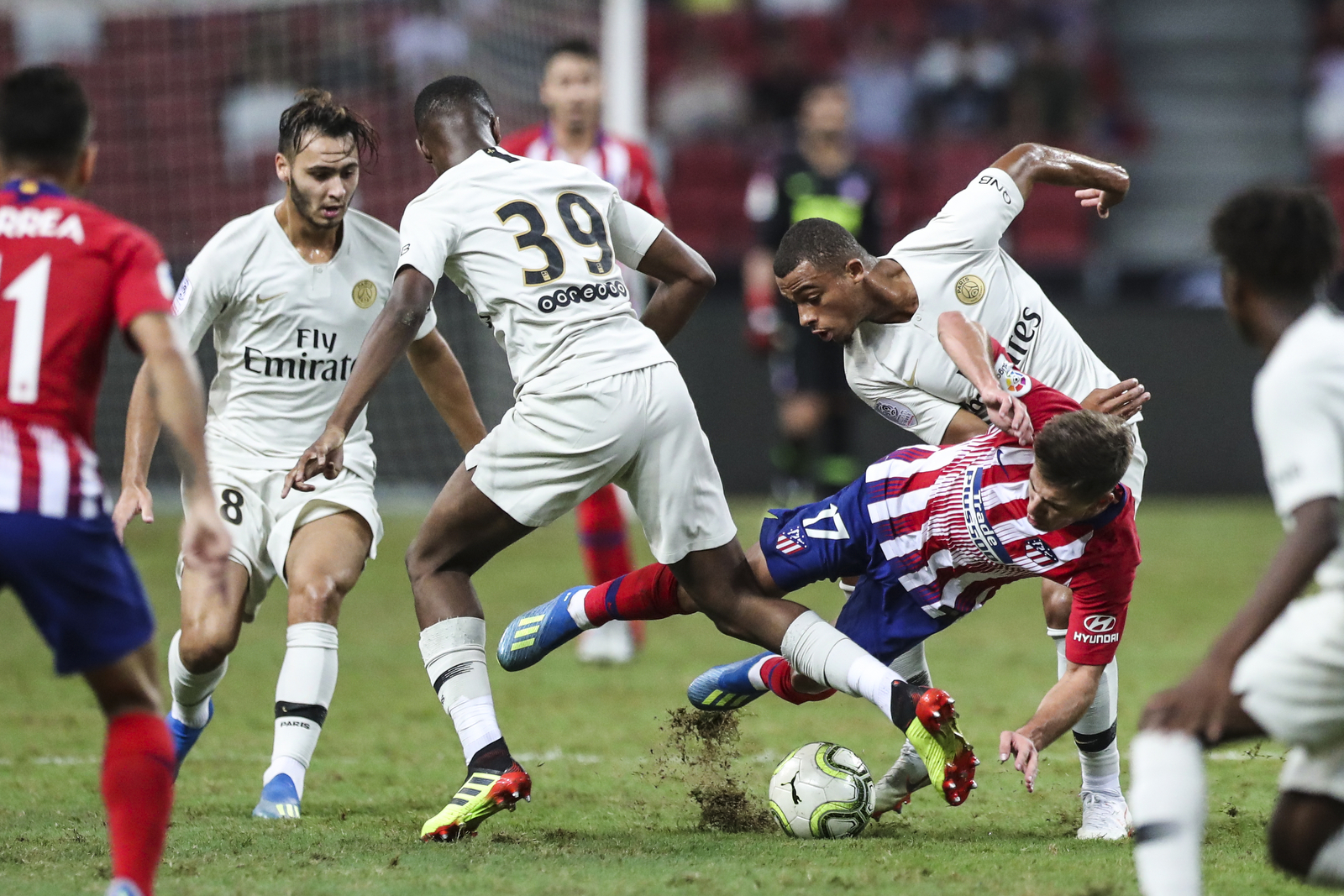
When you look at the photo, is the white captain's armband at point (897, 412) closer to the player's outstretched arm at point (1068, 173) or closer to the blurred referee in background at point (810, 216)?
the player's outstretched arm at point (1068, 173)

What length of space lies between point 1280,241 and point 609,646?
5.33 metres

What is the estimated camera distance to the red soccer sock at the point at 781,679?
4.73 metres

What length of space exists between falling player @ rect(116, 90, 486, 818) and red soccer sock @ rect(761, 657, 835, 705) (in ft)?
4.10

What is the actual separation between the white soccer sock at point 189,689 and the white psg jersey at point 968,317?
7.34ft

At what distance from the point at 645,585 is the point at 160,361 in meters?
2.04

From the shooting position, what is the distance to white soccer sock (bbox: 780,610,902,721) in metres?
4.19

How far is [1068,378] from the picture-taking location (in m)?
5.08

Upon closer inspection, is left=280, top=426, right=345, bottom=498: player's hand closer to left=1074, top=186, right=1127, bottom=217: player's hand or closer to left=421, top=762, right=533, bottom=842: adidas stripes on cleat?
left=421, top=762, right=533, bottom=842: adidas stripes on cleat

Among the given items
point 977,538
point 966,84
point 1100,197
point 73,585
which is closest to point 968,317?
point 1100,197

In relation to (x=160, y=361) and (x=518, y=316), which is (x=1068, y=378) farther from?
(x=160, y=361)

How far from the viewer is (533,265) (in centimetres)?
448

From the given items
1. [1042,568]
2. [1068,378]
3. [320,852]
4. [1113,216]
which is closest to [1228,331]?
[1113,216]

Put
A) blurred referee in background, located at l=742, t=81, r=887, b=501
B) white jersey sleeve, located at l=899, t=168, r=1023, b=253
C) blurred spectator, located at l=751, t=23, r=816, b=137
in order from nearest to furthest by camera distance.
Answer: white jersey sleeve, located at l=899, t=168, r=1023, b=253 < blurred referee in background, located at l=742, t=81, r=887, b=501 < blurred spectator, located at l=751, t=23, r=816, b=137

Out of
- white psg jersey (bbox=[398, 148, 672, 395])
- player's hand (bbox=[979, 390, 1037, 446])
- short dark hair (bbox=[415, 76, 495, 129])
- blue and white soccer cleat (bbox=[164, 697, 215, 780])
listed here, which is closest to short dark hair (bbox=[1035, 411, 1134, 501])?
player's hand (bbox=[979, 390, 1037, 446])
